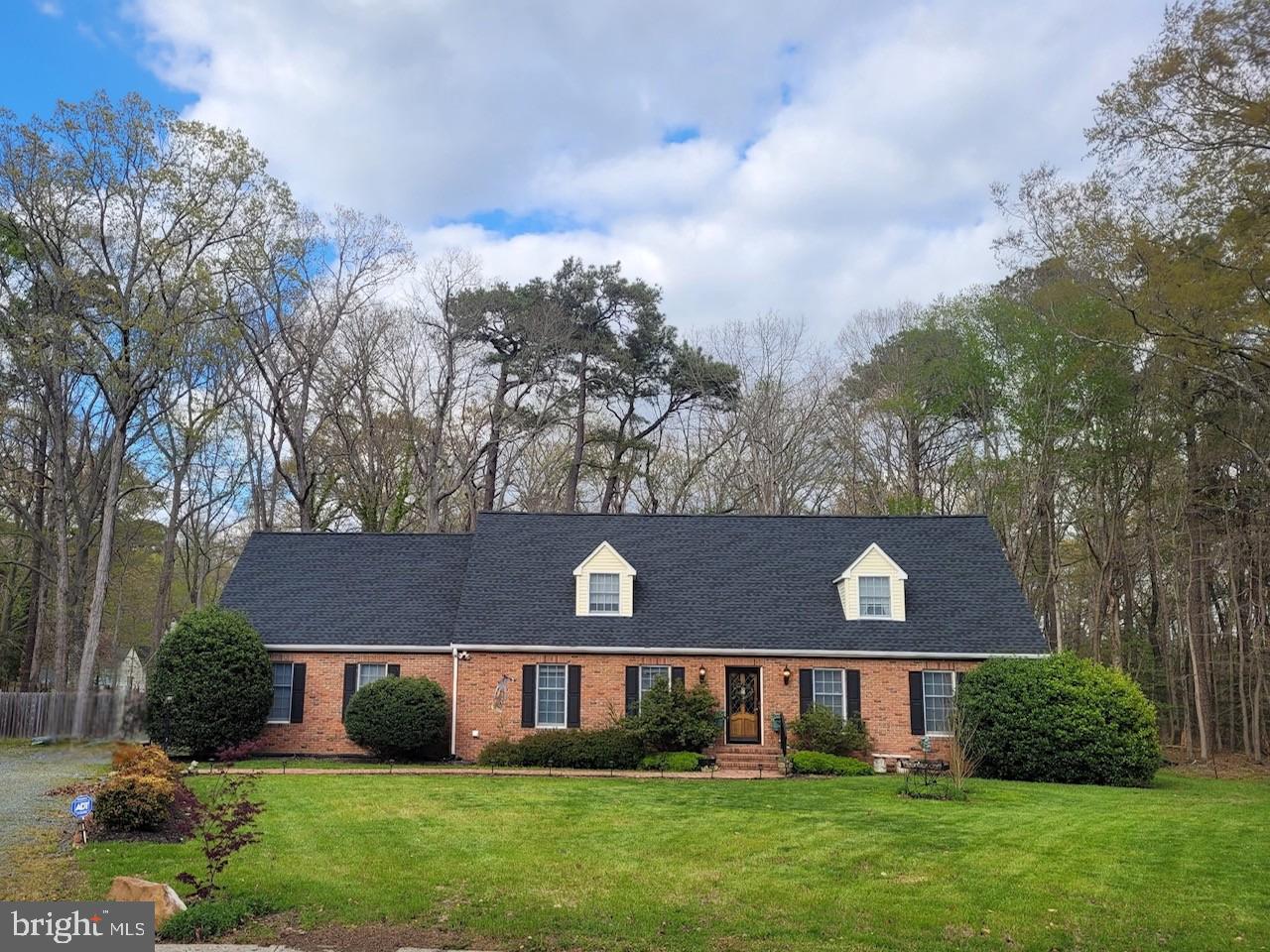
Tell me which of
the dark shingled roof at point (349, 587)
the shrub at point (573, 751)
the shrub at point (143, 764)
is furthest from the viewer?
the dark shingled roof at point (349, 587)

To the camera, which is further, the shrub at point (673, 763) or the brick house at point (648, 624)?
the brick house at point (648, 624)

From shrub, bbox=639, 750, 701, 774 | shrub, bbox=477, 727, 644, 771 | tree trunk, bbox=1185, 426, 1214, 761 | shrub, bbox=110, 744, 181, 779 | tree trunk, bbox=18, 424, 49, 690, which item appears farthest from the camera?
tree trunk, bbox=18, 424, 49, 690

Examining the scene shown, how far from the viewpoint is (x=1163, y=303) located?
667 inches

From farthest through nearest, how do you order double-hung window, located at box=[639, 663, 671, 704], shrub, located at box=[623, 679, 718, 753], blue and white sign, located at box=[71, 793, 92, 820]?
double-hung window, located at box=[639, 663, 671, 704], shrub, located at box=[623, 679, 718, 753], blue and white sign, located at box=[71, 793, 92, 820]

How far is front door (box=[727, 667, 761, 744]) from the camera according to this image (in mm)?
21016

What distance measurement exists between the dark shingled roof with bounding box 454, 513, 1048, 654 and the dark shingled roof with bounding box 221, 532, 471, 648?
1021 millimetres

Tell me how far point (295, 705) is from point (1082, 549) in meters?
26.9

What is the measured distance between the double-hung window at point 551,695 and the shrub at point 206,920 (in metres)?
13.4

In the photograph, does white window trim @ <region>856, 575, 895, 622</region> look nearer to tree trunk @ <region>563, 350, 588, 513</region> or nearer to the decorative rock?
tree trunk @ <region>563, 350, 588, 513</region>

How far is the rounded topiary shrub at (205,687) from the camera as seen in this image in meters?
20.0

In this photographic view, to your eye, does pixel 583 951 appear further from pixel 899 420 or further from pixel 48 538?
pixel 48 538

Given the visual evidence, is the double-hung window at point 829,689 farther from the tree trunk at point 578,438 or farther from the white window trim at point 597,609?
the tree trunk at point 578,438

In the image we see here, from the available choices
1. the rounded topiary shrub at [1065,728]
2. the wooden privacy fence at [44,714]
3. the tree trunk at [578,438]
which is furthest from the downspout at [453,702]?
the tree trunk at [578,438]

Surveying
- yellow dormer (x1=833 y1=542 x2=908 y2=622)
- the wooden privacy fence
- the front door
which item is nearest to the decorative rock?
the front door
